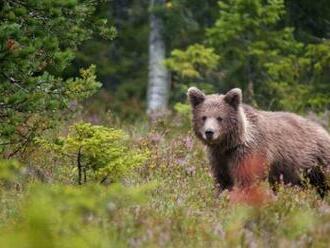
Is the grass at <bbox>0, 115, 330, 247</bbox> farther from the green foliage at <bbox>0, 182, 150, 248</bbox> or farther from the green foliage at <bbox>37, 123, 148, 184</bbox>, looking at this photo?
the green foliage at <bbox>37, 123, 148, 184</bbox>

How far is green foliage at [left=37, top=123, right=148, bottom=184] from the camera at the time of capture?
778 centimetres

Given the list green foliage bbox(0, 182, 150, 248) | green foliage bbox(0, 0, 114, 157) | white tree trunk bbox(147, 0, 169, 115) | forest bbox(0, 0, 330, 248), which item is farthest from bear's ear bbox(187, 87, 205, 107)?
white tree trunk bbox(147, 0, 169, 115)

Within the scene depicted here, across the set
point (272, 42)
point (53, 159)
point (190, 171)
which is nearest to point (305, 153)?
point (190, 171)

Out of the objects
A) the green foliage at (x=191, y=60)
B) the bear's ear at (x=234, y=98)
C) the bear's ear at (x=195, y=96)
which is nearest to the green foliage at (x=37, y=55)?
the bear's ear at (x=195, y=96)

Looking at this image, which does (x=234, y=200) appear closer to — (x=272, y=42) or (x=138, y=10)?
(x=272, y=42)

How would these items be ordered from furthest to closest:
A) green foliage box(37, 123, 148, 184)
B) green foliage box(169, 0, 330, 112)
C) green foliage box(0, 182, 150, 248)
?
green foliage box(169, 0, 330, 112) < green foliage box(37, 123, 148, 184) < green foliage box(0, 182, 150, 248)

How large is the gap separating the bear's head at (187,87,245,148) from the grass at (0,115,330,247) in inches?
23.4

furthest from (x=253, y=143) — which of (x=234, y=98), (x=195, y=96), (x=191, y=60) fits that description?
(x=191, y=60)

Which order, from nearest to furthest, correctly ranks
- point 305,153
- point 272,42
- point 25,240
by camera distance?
point 25,240 → point 305,153 → point 272,42

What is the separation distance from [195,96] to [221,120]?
1.68 ft

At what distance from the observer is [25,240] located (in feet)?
14.2

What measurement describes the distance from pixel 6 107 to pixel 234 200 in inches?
98.3

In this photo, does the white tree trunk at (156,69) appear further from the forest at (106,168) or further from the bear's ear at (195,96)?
the bear's ear at (195,96)

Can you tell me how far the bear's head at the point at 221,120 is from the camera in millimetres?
9258
